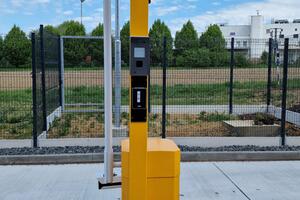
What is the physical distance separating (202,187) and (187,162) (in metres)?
1.37

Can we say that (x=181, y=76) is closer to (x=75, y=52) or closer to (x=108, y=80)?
(x=75, y=52)

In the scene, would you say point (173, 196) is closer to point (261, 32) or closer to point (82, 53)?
point (82, 53)

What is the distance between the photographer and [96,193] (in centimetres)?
554

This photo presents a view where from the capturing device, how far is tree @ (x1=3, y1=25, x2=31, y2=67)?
10320mm

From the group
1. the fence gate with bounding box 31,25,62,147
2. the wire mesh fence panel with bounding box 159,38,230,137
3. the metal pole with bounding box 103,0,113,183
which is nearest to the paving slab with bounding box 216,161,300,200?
the metal pole with bounding box 103,0,113,183

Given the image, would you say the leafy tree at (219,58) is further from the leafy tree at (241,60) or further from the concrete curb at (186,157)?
the concrete curb at (186,157)

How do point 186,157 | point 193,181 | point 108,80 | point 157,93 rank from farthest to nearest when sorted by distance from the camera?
1. point 157,93
2. point 186,157
3. point 193,181
4. point 108,80

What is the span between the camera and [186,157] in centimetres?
715

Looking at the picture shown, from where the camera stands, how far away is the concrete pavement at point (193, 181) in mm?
5441

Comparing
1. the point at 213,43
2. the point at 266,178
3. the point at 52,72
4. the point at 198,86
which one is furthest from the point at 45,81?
the point at 198,86

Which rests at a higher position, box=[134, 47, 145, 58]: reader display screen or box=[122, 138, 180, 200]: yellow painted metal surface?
box=[134, 47, 145, 58]: reader display screen

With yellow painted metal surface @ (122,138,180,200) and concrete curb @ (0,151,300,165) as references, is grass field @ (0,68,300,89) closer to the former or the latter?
concrete curb @ (0,151,300,165)

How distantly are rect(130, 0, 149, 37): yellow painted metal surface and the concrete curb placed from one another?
12.3 feet

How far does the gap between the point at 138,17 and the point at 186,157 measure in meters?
3.90
